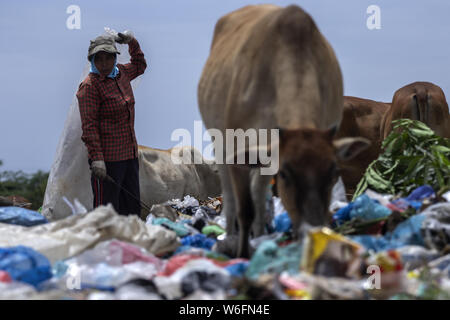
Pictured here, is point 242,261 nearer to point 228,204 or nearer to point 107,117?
point 228,204

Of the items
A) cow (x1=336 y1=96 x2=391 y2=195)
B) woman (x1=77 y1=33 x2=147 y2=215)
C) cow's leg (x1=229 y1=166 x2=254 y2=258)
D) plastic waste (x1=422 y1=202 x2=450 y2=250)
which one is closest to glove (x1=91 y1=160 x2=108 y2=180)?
woman (x1=77 y1=33 x2=147 y2=215)

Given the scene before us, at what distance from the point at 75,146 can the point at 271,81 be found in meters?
5.03

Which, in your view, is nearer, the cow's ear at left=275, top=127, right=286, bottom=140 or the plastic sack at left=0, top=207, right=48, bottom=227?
the cow's ear at left=275, top=127, right=286, bottom=140

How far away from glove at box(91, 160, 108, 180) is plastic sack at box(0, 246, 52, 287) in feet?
8.40

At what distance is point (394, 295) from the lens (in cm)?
360

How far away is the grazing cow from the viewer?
956 centimetres

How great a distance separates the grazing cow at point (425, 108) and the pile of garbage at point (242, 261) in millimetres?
4799

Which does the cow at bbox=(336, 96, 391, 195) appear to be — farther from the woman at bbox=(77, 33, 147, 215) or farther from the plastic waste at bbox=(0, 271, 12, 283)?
the plastic waste at bbox=(0, 271, 12, 283)

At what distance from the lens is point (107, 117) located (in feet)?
22.5

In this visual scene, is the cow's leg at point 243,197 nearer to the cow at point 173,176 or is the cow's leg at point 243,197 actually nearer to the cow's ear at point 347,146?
the cow's ear at point 347,146

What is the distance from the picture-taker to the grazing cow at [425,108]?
9562 millimetres
